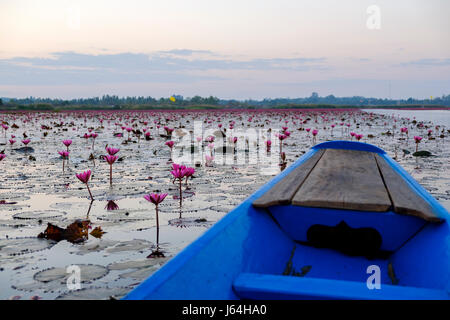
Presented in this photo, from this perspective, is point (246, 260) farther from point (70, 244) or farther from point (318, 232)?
point (70, 244)

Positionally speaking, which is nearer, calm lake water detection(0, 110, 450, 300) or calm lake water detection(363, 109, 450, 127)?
calm lake water detection(0, 110, 450, 300)

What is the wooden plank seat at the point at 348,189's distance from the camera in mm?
1851

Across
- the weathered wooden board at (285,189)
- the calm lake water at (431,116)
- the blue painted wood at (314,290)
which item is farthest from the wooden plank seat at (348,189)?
the calm lake water at (431,116)

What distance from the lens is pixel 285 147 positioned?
325 inches

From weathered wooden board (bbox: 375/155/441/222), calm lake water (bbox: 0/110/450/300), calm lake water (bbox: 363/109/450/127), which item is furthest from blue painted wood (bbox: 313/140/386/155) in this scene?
calm lake water (bbox: 363/109/450/127)

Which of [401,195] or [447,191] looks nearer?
[401,195]

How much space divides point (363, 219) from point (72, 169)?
14.2 ft

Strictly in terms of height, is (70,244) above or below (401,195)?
below

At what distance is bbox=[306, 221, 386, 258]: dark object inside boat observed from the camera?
193 centimetres

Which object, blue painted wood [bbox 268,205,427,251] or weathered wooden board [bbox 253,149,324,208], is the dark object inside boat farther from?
weathered wooden board [bbox 253,149,324,208]

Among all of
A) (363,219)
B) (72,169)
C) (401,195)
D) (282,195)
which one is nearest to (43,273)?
(282,195)

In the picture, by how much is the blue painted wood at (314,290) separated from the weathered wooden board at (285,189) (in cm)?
68

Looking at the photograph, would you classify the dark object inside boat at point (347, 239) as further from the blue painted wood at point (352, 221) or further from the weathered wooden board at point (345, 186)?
the weathered wooden board at point (345, 186)
